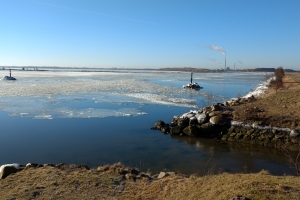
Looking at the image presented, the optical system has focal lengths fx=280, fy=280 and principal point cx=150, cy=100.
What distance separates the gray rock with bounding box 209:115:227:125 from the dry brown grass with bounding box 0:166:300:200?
24.6 ft

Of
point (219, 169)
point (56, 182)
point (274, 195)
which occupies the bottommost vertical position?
point (219, 169)

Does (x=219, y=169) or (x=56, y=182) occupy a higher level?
(x=56, y=182)

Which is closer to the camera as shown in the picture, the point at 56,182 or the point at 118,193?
the point at 118,193

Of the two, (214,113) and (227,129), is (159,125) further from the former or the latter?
(227,129)

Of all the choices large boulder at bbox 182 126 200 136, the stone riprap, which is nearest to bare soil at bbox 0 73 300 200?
the stone riprap

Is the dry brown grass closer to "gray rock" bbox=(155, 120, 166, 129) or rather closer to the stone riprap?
the stone riprap

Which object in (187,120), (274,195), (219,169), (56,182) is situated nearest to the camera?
(274,195)

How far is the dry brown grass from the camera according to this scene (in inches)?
199

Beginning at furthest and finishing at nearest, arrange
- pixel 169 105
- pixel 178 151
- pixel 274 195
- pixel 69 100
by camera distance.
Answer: pixel 69 100 < pixel 169 105 < pixel 178 151 < pixel 274 195

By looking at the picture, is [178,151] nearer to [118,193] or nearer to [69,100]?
[118,193]

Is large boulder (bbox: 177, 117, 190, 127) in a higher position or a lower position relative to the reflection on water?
higher

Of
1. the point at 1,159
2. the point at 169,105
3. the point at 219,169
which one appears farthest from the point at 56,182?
the point at 169,105

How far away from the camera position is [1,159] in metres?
9.80

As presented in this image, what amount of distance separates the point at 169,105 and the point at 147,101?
2747 mm
